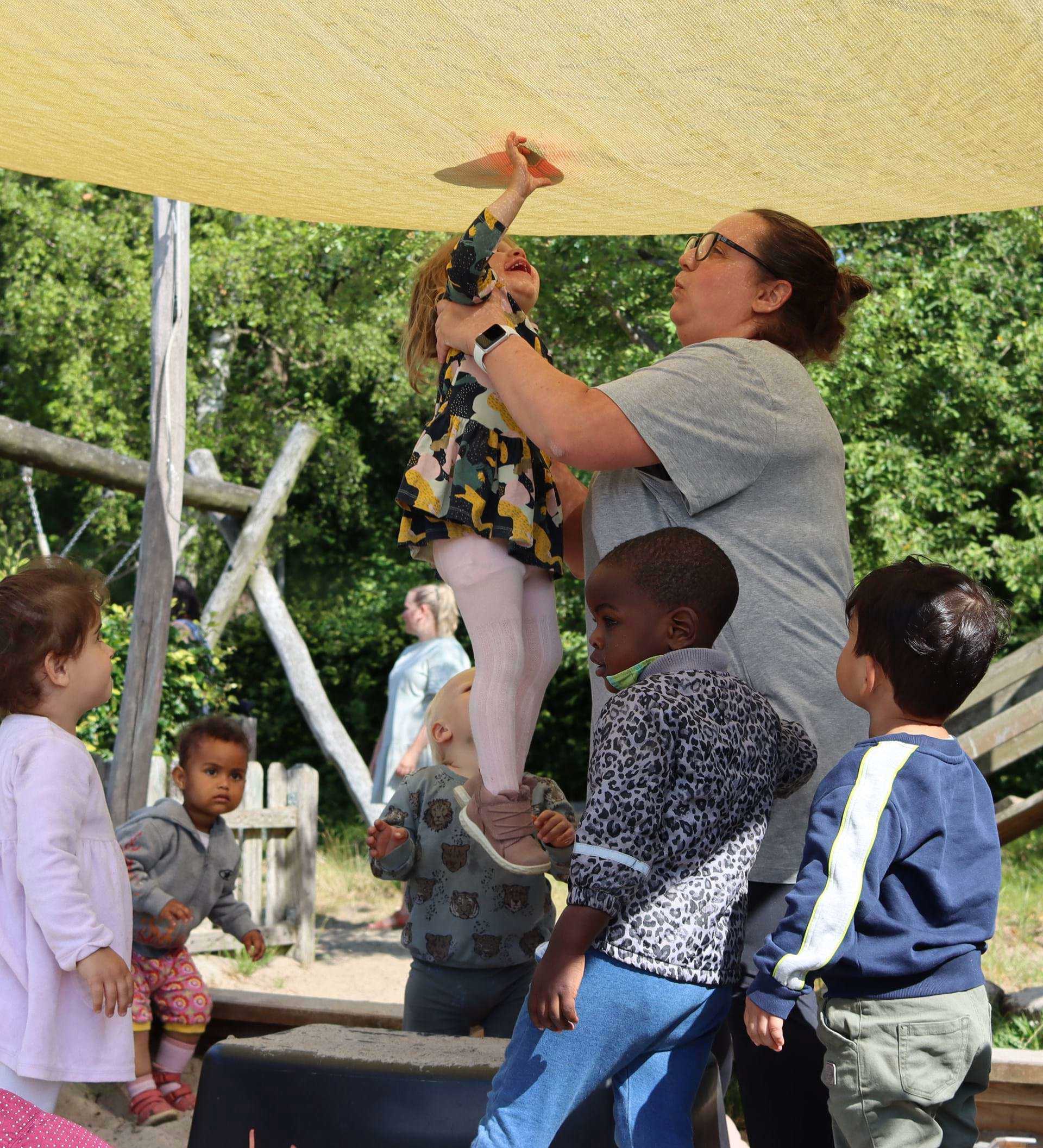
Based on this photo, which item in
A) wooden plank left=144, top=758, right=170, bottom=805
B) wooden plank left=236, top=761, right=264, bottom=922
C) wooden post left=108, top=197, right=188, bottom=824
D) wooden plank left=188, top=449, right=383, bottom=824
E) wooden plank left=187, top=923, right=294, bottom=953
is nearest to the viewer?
wooden post left=108, top=197, right=188, bottom=824

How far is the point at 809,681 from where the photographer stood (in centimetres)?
196

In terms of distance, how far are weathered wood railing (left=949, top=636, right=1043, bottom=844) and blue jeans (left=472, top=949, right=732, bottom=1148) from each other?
3129mm

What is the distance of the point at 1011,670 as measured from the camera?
611cm

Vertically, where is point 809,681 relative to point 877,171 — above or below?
below

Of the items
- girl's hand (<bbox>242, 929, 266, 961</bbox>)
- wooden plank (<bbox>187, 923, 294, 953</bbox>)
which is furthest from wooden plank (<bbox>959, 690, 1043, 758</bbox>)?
wooden plank (<bbox>187, 923, 294, 953</bbox>)

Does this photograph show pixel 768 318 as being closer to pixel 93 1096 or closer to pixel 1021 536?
pixel 93 1096

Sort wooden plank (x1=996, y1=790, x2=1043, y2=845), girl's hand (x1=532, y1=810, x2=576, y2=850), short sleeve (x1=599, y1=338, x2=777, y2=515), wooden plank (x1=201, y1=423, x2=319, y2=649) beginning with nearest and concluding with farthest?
short sleeve (x1=599, y1=338, x2=777, y2=515), girl's hand (x1=532, y1=810, x2=576, y2=850), wooden plank (x1=996, y1=790, x2=1043, y2=845), wooden plank (x1=201, y1=423, x2=319, y2=649)

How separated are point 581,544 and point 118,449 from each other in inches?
526

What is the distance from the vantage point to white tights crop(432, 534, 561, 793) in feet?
7.59

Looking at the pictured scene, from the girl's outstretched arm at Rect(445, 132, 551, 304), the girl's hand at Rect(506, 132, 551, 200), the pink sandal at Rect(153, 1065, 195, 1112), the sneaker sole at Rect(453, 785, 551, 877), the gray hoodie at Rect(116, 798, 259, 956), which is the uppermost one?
the girl's hand at Rect(506, 132, 551, 200)

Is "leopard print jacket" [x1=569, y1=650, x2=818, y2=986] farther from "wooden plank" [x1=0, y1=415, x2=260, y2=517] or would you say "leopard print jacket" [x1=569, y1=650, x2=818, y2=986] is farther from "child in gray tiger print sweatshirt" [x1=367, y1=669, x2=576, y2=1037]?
"wooden plank" [x1=0, y1=415, x2=260, y2=517]

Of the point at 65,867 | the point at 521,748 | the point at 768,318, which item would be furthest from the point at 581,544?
the point at 65,867

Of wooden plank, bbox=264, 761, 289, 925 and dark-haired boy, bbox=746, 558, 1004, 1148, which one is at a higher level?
dark-haired boy, bbox=746, 558, 1004, 1148

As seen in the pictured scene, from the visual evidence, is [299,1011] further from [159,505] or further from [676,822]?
[159,505]
